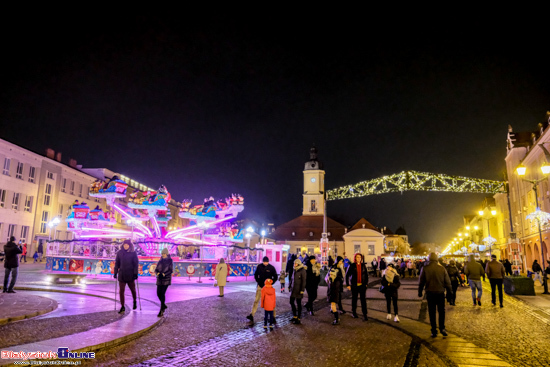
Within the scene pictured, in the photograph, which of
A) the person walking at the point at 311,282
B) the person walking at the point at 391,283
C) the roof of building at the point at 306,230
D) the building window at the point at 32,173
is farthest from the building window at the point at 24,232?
the roof of building at the point at 306,230

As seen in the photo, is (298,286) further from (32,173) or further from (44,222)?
(44,222)

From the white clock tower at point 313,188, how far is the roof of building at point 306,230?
1.88 m

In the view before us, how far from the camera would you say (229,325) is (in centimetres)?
988

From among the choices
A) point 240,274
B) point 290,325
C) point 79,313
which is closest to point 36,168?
point 240,274

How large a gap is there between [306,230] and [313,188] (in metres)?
9.59

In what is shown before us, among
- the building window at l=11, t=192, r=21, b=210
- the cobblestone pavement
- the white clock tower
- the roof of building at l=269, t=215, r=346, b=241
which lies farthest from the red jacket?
the white clock tower

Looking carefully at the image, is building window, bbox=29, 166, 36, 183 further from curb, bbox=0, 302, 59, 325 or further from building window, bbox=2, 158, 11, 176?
curb, bbox=0, 302, 59, 325

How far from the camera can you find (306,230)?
86000 mm

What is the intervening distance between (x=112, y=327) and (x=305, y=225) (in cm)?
7913

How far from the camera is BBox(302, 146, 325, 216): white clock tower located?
88.9 meters

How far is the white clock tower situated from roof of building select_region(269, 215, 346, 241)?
73.9 inches

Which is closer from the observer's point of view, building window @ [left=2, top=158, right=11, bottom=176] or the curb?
the curb

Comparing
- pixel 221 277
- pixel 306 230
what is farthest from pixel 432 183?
pixel 306 230

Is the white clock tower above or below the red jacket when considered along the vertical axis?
above
